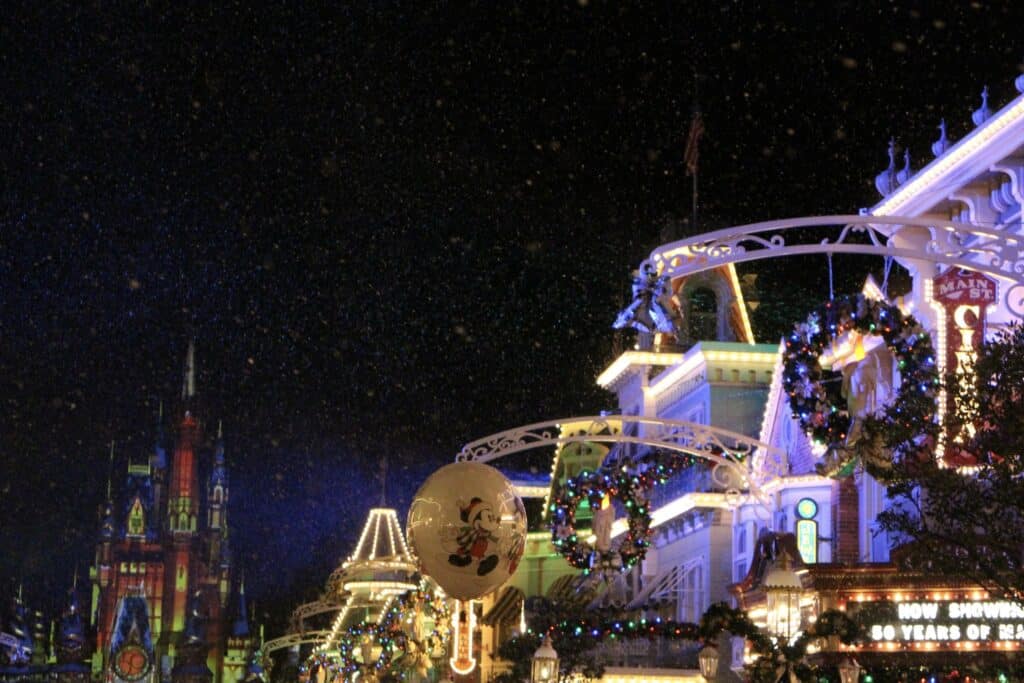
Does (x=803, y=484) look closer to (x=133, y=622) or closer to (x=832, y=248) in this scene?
(x=832, y=248)

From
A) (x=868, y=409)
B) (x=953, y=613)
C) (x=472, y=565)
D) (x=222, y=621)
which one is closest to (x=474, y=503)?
(x=472, y=565)

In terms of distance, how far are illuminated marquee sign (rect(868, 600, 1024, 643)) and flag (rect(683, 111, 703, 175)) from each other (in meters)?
27.6

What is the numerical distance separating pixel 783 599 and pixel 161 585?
16072cm

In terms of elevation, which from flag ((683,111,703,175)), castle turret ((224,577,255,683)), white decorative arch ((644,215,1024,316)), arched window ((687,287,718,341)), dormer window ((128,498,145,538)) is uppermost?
flag ((683,111,703,175))

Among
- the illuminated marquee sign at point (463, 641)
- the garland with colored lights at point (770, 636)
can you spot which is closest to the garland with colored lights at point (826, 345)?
the garland with colored lights at point (770, 636)

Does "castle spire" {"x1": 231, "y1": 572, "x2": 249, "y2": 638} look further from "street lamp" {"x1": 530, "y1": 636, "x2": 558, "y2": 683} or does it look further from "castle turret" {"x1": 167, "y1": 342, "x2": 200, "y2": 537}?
"street lamp" {"x1": 530, "y1": 636, "x2": 558, "y2": 683}

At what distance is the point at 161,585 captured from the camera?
175 m

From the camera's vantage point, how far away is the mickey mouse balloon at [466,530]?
15703 millimetres

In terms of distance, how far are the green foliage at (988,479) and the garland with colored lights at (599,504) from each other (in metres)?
15.9

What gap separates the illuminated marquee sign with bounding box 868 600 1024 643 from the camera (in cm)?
1969

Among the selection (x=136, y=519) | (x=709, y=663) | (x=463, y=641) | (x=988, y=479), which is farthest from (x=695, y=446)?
(x=136, y=519)

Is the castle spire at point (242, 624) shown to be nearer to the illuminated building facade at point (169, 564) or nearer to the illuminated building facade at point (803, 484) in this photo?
the illuminated building facade at point (169, 564)

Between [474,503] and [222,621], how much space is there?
161857mm

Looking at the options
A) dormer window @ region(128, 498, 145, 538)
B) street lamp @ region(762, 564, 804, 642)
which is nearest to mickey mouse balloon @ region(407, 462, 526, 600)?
street lamp @ region(762, 564, 804, 642)
